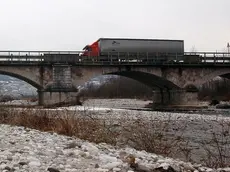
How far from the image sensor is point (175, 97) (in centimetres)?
5047

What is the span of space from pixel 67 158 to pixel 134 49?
43503 millimetres

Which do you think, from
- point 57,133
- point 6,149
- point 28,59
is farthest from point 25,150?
point 28,59

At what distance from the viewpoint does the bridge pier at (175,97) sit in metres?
47.8

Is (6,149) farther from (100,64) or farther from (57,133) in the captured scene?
(100,64)

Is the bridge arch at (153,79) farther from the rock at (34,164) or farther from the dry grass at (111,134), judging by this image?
the rock at (34,164)

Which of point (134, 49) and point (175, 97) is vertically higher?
point (134, 49)

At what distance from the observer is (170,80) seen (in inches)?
1893

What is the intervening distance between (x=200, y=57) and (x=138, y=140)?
43294mm

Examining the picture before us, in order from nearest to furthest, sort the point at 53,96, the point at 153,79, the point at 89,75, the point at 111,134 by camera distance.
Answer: the point at 111,134, the point at 53,96, the point at 89,75, the point at 153,79

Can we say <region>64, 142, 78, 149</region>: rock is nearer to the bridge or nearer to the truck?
the bridge

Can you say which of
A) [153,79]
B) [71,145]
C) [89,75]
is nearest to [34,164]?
[71,145]

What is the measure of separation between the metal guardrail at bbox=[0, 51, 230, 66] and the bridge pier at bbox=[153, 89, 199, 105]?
4098 millimetres

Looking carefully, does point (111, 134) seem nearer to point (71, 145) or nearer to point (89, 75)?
point (71, 145)

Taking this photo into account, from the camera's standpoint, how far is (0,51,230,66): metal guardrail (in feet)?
141
